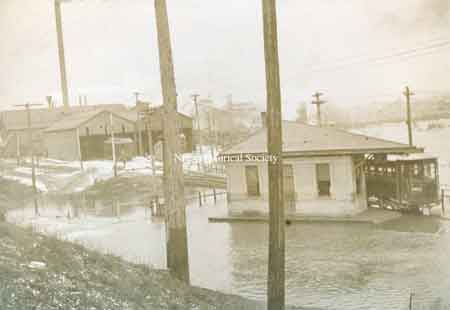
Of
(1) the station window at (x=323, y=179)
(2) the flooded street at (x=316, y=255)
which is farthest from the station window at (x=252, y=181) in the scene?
(1) the station window at (x=323, y=179)

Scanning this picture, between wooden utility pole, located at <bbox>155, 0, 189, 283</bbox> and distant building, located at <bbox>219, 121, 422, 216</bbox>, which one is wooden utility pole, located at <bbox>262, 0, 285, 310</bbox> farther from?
distant building, located at <bbox>219, 121, 422, 216</bbox>

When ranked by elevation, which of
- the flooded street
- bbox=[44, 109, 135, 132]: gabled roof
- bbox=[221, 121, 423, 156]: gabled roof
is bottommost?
the flooded street

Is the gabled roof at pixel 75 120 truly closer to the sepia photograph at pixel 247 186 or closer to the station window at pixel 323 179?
the sepia photograph at pixel 247 186

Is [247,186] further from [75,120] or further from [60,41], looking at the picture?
[75,120]

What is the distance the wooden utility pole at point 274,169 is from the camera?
8.06m

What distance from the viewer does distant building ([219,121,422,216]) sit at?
20.4m

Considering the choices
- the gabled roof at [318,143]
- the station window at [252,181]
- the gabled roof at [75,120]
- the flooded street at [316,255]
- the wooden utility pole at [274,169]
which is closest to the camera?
the wooden utility pole at [274,169]

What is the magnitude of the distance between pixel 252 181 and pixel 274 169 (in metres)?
14.3

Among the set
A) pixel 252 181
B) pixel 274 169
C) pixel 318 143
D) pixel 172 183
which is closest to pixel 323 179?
pixel 318 143

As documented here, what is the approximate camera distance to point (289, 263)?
14422 millimetres

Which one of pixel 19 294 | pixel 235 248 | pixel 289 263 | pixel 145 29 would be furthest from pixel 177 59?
pixel 19 294

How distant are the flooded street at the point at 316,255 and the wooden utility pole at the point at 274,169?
2892 millimetres

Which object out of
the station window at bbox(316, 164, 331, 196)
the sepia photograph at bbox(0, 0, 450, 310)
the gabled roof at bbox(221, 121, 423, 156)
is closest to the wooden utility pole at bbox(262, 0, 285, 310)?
the sepia photograph at bbox(0, 0, 450, 310)

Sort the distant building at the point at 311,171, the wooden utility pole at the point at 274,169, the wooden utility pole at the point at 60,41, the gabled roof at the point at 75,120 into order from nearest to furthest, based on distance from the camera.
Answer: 1. the wooden utility pole at the point at 274,169
2. the wooden utility pole at the point at 60,41
3. the distant building at the point at 311,171
4. the gabled roof at the point at 75,120
